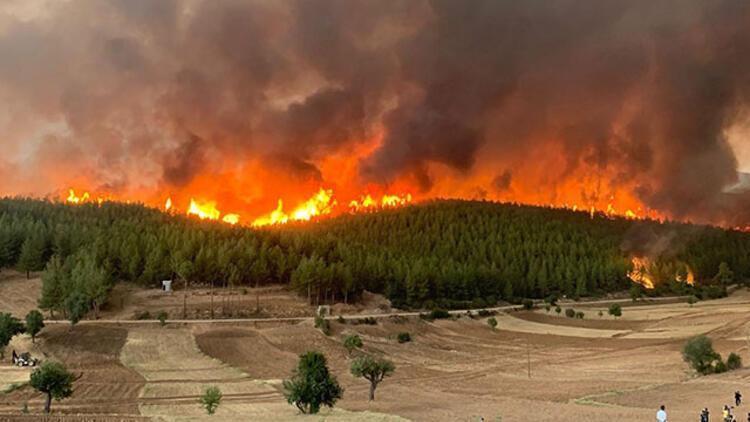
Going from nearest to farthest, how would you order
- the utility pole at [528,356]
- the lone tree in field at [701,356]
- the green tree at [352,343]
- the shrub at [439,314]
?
the lone tree in field at [701,356] < the utility pole at [528,356] < the green tree at [352,343] < the shrub at [439,314]

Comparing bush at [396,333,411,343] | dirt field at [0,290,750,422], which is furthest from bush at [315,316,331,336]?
bush at [396,333,411,343]

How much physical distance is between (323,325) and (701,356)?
80269mm

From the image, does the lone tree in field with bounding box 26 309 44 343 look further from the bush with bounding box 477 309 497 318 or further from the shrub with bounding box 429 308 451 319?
the bush with bounding box 477 309 497 318

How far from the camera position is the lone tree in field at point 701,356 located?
93188 mm

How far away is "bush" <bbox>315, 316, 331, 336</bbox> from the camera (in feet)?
474

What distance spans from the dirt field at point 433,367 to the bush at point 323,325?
78.4 inches

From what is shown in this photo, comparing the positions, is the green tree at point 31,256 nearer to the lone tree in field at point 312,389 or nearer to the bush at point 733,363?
the lone tree in field at point 312,389

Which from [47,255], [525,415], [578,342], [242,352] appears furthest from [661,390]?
[47,255]

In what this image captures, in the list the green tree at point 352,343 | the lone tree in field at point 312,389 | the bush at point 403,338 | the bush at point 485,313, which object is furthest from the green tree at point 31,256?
the lone tree in field at point 312,389

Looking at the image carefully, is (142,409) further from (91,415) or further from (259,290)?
(259,290)

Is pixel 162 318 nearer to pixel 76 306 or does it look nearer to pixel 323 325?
pixel 76 306

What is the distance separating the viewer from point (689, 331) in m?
137

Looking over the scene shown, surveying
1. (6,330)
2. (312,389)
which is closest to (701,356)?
(312,389)

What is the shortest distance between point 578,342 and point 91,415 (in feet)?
344
